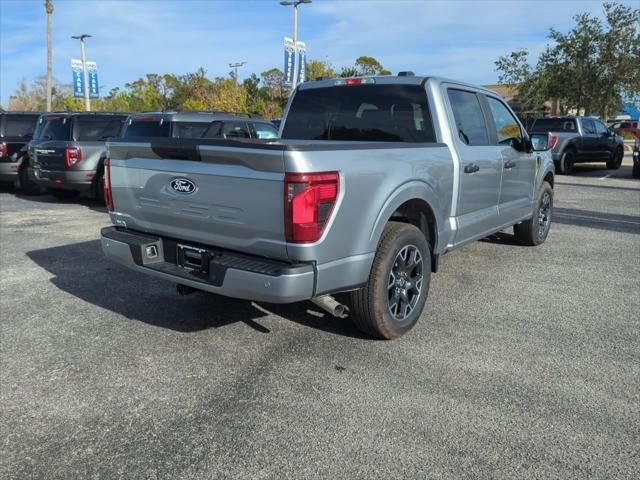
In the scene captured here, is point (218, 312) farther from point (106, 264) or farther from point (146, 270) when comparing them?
point (106, 264)

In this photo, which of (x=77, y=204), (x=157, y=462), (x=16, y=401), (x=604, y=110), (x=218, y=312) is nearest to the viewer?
(x=157, y=462)

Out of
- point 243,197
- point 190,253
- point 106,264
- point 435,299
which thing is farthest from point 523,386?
point 106,264

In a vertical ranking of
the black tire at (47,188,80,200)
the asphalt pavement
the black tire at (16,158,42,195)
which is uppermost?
the black tire at (16,158,42,195)

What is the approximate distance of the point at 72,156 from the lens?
395 inches

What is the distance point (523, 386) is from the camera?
10.6 ft

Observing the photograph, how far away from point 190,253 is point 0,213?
8.04 metres

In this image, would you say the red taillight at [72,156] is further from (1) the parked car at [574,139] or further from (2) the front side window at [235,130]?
(1) the parked car at [574,139]

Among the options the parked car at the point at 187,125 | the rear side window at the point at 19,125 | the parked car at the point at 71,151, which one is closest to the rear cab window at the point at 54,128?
the parked car at the point at 71,151

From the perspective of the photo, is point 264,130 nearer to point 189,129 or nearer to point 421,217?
point 189,129

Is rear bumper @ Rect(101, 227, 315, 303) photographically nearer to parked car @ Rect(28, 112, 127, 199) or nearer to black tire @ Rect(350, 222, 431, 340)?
black tire @ Rect(350, 222, 431, 340)

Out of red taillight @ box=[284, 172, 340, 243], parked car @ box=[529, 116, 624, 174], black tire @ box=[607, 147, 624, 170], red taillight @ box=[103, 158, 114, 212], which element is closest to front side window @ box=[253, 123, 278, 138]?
red taillight @ box=[103, 158, 114, 212]

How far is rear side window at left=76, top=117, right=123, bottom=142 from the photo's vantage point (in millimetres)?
10391

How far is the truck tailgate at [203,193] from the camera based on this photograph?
9.96ft

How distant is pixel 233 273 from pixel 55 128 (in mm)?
9077
